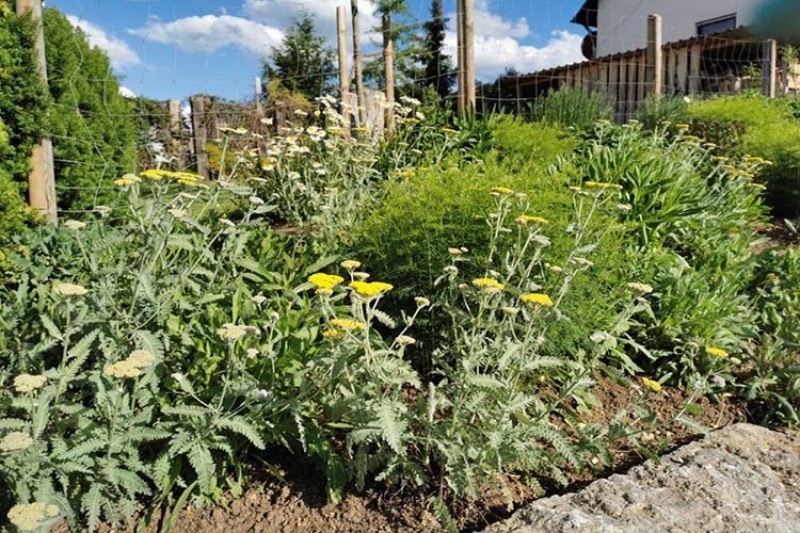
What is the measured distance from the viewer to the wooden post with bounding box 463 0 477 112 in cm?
623

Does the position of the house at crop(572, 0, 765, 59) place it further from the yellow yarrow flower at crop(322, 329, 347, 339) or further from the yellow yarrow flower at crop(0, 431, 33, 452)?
the yellow yarrow flower at crop(0, 431, 33, 452)

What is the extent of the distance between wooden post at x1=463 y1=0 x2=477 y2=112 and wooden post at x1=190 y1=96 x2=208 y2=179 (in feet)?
11.2

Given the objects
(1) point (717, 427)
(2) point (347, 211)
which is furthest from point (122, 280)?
(1) point (717, 427)

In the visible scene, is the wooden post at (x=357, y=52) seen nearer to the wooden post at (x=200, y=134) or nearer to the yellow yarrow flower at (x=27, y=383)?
the wooden post at (x=200, y=134)

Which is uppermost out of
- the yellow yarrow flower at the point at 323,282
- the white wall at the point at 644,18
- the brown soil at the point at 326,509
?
the white wall at the point at 644,18

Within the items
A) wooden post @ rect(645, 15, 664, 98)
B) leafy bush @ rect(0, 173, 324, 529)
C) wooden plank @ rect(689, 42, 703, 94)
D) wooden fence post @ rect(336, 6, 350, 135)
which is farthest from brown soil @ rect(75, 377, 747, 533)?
wooden plank @ rect(689, 42, 703, 94)

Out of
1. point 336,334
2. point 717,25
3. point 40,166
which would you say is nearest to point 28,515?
point 336,334

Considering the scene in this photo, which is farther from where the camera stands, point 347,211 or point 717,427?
point 347,211

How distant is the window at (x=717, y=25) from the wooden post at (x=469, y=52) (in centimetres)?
1130

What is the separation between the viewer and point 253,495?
2068 millimetres

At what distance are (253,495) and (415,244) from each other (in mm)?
1270

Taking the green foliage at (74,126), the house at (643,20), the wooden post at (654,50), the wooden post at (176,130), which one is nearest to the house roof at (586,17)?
the house at (643,20)

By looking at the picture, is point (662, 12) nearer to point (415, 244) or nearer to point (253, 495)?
point (415, 244)

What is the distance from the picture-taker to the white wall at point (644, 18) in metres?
15.8
